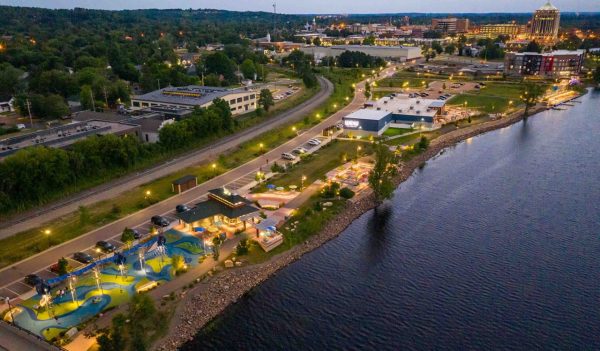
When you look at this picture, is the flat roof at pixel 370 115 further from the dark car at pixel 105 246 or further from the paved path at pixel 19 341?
the paved path at pixel 19 341

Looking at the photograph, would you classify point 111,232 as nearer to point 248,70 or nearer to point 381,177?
point 381,177

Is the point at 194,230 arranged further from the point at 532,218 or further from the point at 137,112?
the point at 137,112

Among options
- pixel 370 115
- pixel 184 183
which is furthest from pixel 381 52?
pixel 184 183

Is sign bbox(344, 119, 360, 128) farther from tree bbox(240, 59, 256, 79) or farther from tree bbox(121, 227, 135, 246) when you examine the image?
tree bbox(240, 59, 256, 79)

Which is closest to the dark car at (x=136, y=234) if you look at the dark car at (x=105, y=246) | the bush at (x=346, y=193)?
the dark car at (x=105, y=246)

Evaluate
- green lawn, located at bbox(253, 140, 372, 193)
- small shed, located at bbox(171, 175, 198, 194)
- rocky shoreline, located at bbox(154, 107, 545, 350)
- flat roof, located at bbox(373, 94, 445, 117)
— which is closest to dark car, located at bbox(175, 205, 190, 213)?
small shed, located at bbox(171, 175, 198, 194)

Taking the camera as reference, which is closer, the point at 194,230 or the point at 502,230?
the point at 194,230

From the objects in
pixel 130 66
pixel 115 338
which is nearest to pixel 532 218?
pixel 115 338
